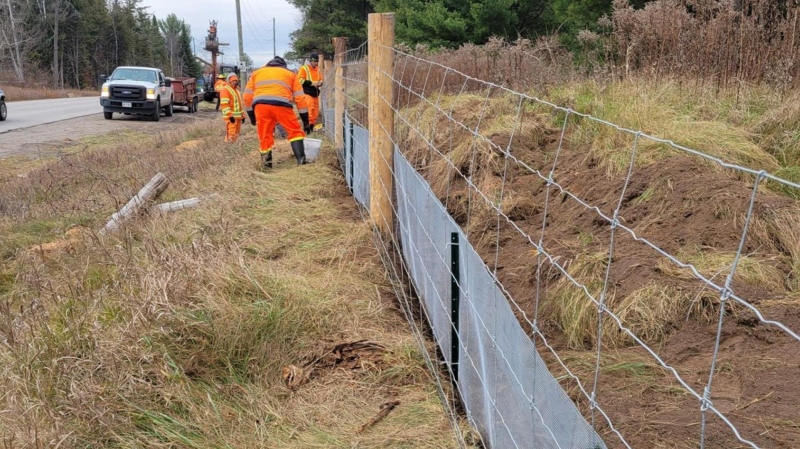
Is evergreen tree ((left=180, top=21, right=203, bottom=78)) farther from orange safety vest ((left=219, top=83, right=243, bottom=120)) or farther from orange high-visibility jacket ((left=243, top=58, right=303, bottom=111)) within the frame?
orange high-visibility jacket ((left=243, top=58, right=303, bottom=111))

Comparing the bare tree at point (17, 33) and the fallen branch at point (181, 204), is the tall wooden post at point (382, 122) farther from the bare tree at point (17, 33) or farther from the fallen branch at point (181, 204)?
the bare tree at point (17, 33)

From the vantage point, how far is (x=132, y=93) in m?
25.4

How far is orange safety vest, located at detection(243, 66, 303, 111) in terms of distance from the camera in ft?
31.1

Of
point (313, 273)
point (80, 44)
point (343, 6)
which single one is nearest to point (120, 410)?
point (313, 273)

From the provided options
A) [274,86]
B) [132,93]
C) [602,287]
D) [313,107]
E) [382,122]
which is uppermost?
[274,86]

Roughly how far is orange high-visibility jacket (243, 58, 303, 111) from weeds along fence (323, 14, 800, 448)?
12.1 ft

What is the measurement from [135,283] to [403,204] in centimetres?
181

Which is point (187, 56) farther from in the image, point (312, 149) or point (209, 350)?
point (209, 350)

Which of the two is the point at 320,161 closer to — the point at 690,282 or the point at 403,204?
the point at 403,204

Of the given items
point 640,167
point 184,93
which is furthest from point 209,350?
point 184,93

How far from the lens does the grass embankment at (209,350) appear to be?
3.21 m

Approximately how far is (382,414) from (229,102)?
423 inches

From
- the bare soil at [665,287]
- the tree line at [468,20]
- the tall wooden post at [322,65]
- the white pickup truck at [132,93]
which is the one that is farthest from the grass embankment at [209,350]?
the white pickup truck at [132,93]

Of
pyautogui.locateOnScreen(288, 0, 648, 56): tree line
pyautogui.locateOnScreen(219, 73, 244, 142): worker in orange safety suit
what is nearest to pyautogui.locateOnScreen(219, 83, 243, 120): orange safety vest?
pyautogui.locateOnScreen(219, 73, 244, 142): worker in orange safety suit
